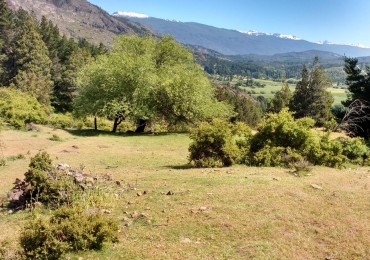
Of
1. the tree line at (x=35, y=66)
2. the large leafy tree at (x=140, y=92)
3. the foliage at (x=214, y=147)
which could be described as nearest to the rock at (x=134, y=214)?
the foliage at (x=214, y=147)

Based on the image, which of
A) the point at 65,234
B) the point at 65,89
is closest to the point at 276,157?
the point at 65,234

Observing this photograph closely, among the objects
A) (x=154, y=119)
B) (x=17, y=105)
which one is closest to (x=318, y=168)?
(x=154, y=119)

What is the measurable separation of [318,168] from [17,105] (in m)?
32.1

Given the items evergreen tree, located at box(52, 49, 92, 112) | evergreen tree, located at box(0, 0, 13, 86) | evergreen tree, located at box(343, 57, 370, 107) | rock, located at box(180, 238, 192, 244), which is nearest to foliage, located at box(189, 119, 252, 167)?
rock, located at box(180, 238, 192, 244)

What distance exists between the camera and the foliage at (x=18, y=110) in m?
36.1

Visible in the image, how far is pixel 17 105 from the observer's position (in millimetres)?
39000

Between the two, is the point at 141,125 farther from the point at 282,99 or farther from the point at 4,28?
the point at 4,28

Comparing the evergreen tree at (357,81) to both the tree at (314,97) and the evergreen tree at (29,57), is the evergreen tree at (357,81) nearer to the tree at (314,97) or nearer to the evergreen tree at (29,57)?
the tree at (314,97)

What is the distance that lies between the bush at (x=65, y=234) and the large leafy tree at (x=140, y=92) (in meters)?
25.9

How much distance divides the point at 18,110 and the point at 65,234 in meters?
32.5

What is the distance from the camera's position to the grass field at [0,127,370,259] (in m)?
8.73

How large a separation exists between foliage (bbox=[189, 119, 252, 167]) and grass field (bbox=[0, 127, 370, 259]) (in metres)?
1.70

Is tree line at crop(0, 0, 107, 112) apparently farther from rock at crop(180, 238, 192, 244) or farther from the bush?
rock at crop(180, 238, 192, 244)

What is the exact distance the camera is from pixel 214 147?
62.1 feet
